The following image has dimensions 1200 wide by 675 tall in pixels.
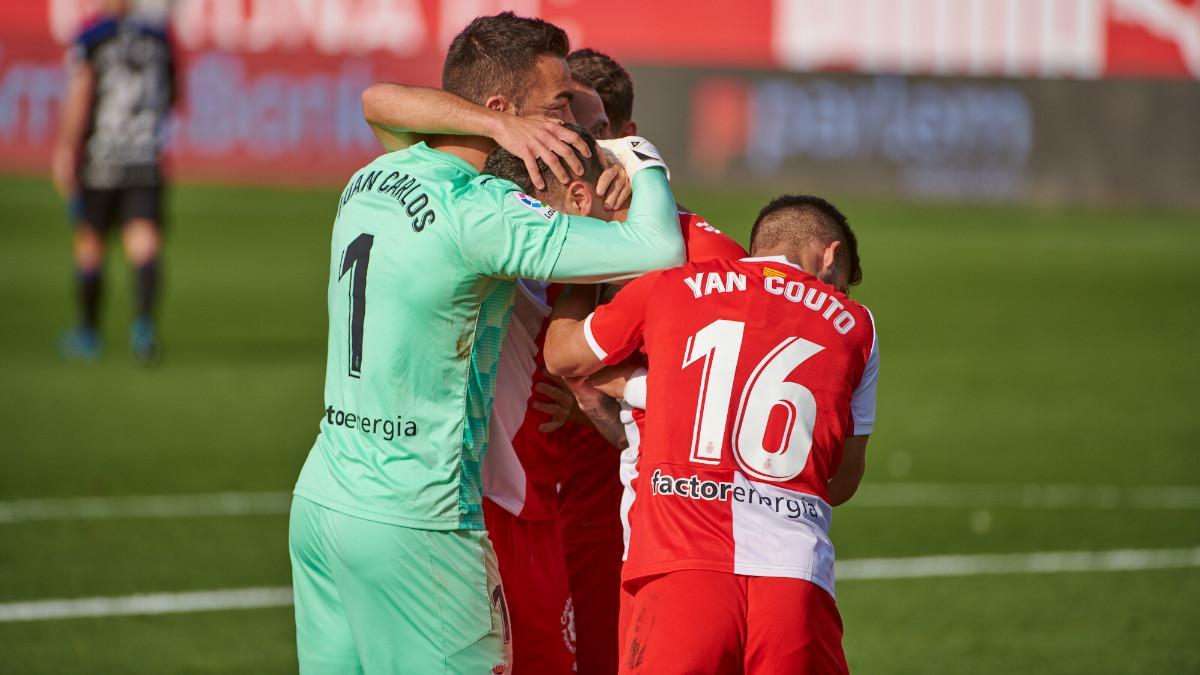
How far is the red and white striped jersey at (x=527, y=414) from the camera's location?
404cm

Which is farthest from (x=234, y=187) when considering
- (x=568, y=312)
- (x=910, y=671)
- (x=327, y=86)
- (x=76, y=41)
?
(x=568, y=312)

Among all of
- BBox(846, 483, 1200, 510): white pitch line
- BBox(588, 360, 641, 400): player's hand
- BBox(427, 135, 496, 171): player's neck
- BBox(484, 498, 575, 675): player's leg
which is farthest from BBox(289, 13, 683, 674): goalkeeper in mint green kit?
BBox(846, 483, 1200, 510): white pitch line

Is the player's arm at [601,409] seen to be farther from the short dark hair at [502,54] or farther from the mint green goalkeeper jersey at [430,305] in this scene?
the short dark hair at [502,54]

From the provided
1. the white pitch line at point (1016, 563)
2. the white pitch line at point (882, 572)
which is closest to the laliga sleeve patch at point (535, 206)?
the white pitch line at point (882, 572)

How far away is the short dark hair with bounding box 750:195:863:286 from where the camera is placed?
13.2 feet

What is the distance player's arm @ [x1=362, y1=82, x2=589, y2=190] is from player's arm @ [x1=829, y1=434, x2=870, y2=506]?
966 mm

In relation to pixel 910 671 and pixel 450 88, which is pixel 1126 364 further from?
pixel 450 88

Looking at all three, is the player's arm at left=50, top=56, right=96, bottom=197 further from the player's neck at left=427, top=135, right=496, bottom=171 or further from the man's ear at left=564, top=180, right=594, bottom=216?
the man's ear at left=564, top=180, right=594, bottom=216

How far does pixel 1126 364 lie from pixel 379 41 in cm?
2093

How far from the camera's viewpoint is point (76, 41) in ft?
46.3

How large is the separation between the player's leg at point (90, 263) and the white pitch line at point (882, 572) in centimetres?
714

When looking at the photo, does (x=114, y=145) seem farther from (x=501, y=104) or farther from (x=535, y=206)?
(x=535, y=206)

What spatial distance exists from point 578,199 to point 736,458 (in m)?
0.75

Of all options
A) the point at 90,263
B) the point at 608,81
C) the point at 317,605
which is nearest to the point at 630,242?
the point at 317,605
